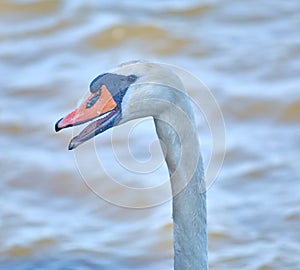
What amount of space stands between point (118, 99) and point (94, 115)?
0.08 meters

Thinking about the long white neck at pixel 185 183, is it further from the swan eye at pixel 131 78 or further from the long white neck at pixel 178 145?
the swan eye at pixel 131 78

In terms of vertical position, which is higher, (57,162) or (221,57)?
Result: (221,57)

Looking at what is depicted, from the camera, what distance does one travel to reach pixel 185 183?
318 cm

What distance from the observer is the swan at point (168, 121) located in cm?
292

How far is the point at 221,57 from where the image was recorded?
638 centimetres

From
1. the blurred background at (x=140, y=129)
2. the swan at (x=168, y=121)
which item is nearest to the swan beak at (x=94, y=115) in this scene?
the swan at (x=168, y=121)

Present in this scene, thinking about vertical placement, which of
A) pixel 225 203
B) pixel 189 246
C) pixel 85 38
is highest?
pixel 85 38

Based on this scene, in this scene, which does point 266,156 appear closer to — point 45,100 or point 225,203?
point 225,203

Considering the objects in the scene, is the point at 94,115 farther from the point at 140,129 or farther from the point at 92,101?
the point at 140,129

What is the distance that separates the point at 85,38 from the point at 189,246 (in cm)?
363

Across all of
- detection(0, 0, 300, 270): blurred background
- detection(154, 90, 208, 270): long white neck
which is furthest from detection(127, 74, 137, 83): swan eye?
detection(0, 0, 300, 270): blurred background

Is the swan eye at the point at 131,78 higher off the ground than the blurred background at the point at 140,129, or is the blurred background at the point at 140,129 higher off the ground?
the blurred background at the point at 140,129

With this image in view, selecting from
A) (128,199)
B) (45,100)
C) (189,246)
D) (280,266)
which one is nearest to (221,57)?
(45,100)

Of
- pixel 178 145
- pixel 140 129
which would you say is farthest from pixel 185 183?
pixel 140 129
